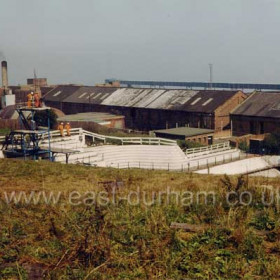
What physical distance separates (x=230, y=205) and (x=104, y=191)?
3.53 meters

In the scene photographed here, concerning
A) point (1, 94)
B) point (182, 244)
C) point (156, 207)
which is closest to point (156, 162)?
point (156, 207)

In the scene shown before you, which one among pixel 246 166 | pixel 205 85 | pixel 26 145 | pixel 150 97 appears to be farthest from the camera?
pixel 205 85

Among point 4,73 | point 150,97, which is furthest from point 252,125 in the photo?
point 4,73

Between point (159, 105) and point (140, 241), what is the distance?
4885 cm

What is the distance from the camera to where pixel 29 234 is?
823 centimetres

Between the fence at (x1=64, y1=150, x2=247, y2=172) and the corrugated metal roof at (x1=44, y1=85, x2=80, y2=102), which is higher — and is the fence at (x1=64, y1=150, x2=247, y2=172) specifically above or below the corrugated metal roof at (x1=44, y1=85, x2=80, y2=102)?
below

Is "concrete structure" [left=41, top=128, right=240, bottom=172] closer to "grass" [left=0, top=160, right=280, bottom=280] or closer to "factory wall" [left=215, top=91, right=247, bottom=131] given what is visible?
"factory wall" [left=215, top=91, right=247, bottom=131]

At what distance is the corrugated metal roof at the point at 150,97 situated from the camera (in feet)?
175

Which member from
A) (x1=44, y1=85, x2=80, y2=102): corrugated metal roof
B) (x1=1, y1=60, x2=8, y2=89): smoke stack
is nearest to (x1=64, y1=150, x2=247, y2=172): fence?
(x1=44, y1=85, x2=80, y2=102): corrugated metal roof

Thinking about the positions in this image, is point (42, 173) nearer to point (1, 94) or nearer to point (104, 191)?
point (104, 191)

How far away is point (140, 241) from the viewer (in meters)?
7.52

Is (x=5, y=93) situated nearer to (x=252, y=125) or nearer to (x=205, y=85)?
(x=252, y=125)

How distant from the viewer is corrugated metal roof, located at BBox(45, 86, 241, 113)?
53.2m

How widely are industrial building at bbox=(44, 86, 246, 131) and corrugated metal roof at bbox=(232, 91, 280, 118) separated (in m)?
1.29
